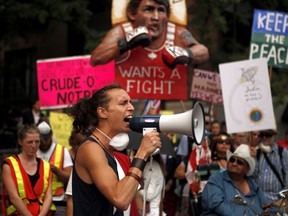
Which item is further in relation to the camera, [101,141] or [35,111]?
[35,111]

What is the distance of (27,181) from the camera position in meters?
5.78

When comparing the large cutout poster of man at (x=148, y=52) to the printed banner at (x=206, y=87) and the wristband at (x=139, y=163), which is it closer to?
the printed banner at (x=206, y=87)

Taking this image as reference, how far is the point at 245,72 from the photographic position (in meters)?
9.16

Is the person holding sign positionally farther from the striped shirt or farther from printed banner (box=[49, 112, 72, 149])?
printed banner (box=[49, 112, 72, 149])

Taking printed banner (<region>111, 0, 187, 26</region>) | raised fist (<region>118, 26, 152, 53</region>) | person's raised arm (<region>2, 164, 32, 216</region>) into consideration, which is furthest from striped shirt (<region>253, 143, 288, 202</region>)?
printed banner (<region>111, 0, 187, 26</region>)

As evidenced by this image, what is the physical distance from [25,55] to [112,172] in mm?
20578

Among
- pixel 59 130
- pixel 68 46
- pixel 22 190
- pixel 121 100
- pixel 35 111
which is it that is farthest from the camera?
pixel 68 46

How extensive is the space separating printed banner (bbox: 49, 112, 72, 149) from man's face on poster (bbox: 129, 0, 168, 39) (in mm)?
1916

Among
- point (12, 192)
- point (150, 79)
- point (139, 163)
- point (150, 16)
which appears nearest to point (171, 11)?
point (150, 16)

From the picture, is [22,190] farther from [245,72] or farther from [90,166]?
[245,72]

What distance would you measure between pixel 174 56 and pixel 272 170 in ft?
10.5

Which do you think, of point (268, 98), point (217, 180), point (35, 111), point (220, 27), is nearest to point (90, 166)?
point (217, 180)

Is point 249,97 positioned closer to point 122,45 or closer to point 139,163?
point 122,45

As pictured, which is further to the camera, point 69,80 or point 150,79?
point 69,80
